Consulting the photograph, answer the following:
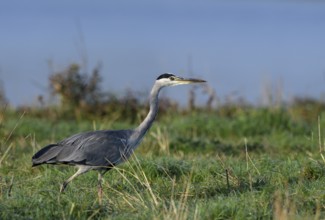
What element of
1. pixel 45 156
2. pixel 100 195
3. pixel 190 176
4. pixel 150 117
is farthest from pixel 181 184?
pixel 45 156

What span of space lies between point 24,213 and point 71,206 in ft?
1.13

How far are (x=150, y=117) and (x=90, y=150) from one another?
746mm

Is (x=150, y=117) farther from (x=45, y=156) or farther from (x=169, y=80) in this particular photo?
(x=45, y=156)

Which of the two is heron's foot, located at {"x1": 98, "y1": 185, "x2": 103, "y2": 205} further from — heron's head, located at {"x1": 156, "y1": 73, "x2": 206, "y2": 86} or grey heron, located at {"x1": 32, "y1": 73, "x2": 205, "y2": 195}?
heron's head, located at {"x1": 156, "y1": 73, "x2": 206, "y2": 86}

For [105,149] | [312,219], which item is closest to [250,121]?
[105,149]

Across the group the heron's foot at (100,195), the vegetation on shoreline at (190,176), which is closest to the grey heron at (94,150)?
the vegetation on shoreline at (190,176)

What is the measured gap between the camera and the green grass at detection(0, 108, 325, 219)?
5824 millimetres

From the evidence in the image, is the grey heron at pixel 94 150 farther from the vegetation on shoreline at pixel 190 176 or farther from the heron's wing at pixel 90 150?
the vegetation on shoreline at pixel 190 176

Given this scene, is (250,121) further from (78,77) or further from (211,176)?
→ (211,176)

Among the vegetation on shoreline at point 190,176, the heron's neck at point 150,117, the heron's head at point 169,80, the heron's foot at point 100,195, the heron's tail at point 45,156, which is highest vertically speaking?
the heron's head at point 169,80

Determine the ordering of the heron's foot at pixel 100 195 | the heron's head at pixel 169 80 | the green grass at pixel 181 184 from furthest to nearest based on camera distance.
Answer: the heron's head at pixel 169 80, the heron's foot at pixel 100 195, the green grass at pixel 181 184

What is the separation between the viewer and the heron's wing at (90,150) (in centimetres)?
703

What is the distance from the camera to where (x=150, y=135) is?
1049 centimetres

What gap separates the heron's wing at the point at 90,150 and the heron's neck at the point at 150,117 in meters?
0.15
